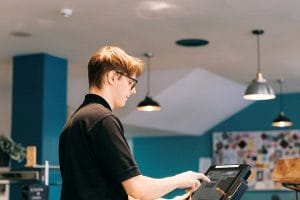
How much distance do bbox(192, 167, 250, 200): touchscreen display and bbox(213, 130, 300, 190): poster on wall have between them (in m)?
8.93

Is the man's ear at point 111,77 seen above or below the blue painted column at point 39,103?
below

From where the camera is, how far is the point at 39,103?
7.12m

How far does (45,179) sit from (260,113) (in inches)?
239

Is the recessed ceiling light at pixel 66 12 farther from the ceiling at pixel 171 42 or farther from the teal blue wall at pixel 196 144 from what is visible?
the teal blue wall at pixel 196 144

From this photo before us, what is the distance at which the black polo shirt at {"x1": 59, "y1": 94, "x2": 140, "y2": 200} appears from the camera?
5.54 feet

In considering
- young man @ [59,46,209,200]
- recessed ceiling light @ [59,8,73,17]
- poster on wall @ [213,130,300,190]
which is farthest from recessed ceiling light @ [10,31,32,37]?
poster on wall @ [213,130,300,190]

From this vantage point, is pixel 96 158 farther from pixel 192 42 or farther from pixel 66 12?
pixel 192 42

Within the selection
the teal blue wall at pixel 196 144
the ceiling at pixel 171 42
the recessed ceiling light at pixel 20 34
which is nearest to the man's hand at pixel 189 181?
the ceiling at pixel 171 42

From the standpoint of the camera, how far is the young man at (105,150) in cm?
169

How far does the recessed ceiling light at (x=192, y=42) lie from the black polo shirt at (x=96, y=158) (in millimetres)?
5005

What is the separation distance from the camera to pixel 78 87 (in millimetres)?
8969

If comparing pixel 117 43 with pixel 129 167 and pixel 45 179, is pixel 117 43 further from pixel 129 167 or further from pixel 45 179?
pixel 129 167

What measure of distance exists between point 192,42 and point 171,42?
249 millimetres

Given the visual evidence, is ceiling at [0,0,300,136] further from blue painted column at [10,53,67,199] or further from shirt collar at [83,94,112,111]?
shirt collar at [83,94,112,111]
